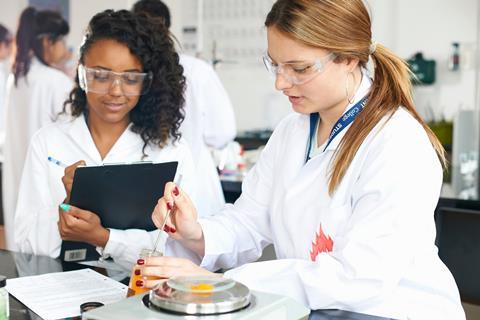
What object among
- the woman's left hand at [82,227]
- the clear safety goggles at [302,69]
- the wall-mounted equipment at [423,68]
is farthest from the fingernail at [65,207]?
the wall-mounted equipment at [423,68]

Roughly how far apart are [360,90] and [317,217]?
32cm

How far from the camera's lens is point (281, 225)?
166 cm

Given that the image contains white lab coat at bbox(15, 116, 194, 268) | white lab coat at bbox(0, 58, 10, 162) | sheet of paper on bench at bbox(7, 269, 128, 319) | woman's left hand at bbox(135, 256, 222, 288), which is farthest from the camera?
white lab coat at bbox(0, 58, 10, 162)

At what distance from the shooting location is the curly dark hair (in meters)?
2.17

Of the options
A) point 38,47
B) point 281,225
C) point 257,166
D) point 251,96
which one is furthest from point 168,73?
point 251,96

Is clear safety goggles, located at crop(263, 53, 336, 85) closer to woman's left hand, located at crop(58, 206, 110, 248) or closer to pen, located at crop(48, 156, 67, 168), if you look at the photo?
woman's left hand, located at crop(58, 206, 110, 248)

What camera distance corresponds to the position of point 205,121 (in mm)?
3527

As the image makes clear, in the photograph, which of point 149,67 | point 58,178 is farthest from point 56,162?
point 149,67

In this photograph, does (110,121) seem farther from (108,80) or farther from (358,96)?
(358,96)

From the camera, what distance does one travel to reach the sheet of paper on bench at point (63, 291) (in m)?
1.40

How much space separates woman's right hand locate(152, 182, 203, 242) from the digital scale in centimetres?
45

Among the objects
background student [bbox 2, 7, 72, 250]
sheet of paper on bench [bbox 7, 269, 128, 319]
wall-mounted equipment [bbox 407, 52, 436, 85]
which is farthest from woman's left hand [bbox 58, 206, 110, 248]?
wall-mounted equipment [bbox 407, 52, 436, 85]

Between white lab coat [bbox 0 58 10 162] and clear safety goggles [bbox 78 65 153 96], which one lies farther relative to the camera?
white lab coat [bbox 0 58 10 162]

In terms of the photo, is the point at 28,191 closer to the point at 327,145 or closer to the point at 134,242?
the point at 134,242
